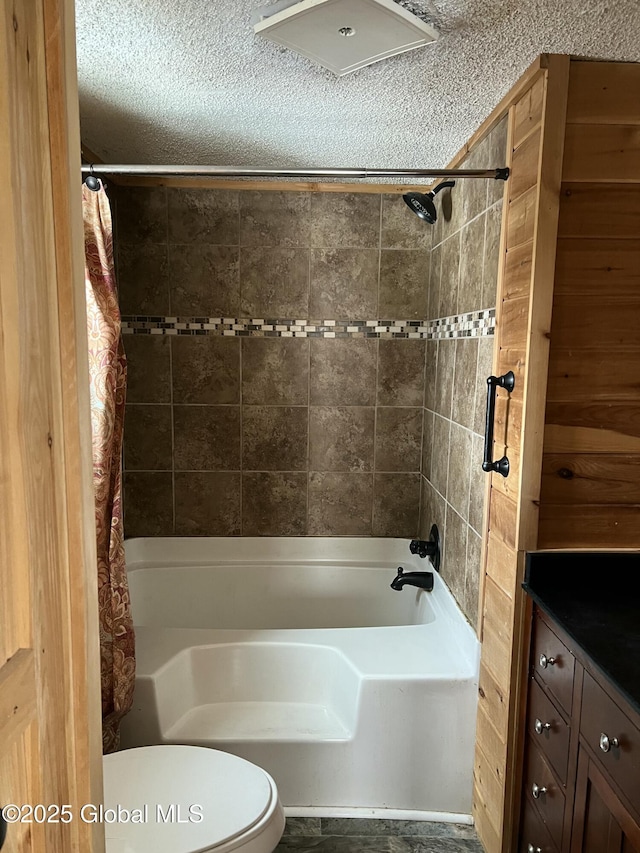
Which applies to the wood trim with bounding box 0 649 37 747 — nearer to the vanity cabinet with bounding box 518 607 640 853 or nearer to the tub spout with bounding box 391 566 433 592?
the vanity cabinet with bounding box 518 607 640 853

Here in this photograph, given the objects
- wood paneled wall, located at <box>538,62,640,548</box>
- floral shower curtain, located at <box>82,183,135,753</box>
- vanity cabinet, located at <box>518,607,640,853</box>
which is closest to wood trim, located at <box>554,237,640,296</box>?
wood paneled wall, located at <box>538,62,640,548</box>

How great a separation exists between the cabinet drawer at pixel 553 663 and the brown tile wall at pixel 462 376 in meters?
0.39

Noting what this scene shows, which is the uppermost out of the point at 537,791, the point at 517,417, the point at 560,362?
the point at 560,362

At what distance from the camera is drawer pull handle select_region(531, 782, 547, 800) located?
148 cm

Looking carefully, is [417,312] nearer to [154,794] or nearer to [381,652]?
[381,652]

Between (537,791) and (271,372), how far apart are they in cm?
191

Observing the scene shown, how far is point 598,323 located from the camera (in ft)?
5.05

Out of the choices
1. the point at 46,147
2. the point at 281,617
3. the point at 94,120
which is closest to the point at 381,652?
the point at 281,617

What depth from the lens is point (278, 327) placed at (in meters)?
2.79

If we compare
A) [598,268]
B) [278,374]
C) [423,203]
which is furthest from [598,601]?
[278,374]

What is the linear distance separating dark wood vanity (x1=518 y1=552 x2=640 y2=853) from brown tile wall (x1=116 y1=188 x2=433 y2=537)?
1.37 m

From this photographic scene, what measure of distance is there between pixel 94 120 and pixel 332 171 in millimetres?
905

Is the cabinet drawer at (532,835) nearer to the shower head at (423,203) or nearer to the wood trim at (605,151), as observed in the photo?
the wood trim at (605,151)

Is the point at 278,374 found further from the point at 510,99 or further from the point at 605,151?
the point at 605,151
